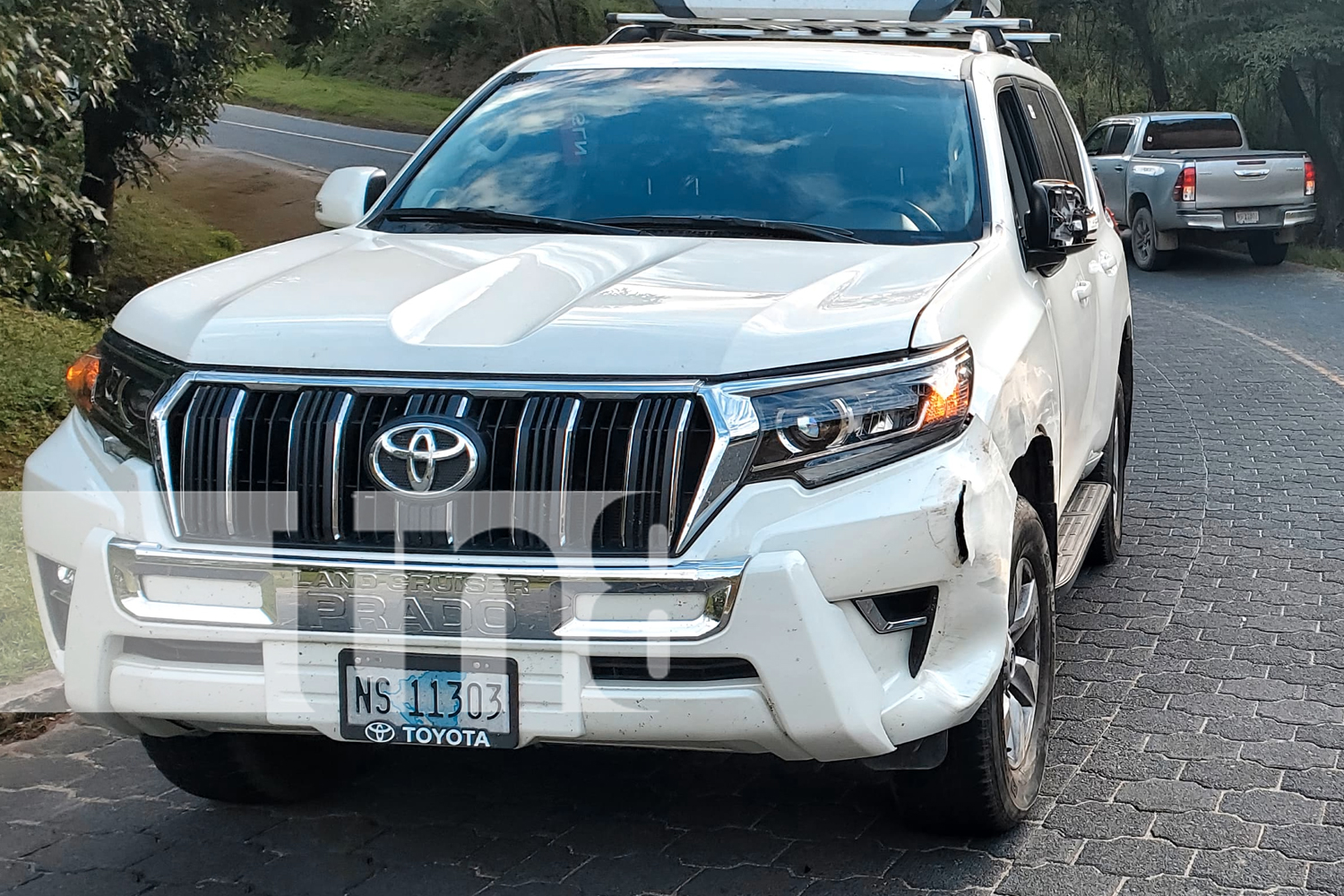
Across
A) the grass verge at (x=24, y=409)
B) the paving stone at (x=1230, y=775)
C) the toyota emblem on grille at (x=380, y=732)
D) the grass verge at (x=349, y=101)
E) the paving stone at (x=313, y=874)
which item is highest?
the toyota emblem on grille at (x=380, y=732)

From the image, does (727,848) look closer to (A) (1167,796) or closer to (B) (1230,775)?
(A) (1167,796)

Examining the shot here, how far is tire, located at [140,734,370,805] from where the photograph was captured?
4.15 m

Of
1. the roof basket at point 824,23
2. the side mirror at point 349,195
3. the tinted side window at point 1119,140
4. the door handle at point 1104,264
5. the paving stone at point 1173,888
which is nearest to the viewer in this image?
the paving stone at point 1173,888

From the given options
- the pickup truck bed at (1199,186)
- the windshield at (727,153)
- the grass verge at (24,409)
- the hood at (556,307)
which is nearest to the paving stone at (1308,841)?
the hood at (556,307)

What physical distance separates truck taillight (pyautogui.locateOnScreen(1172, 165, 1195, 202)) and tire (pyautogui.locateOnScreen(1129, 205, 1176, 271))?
1.98ft

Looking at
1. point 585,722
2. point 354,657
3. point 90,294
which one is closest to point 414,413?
point 354,657

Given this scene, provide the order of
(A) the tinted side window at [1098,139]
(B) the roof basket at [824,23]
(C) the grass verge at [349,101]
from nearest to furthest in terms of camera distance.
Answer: (B) the roof basket at [824,23] < (A) the tinted side window at [1098,139] < (C) the grass verge at [349,101]

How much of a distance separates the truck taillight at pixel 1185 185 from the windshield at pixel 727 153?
13881mm

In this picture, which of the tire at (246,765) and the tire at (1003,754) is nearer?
the tire at (1003,754)

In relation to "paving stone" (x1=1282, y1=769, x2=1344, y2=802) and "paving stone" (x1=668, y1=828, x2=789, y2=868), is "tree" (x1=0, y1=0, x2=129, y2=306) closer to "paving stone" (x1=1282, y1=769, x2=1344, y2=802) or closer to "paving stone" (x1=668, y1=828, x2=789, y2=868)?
"paving stone" (x1=668, y1=828, x2=789, y2=868)

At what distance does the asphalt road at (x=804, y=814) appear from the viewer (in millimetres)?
3889

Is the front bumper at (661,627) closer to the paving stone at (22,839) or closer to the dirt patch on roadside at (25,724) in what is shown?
the paving stone at (22,839)

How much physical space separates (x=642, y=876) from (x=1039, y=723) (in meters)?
1.13

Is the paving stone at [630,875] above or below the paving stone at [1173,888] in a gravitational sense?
below
